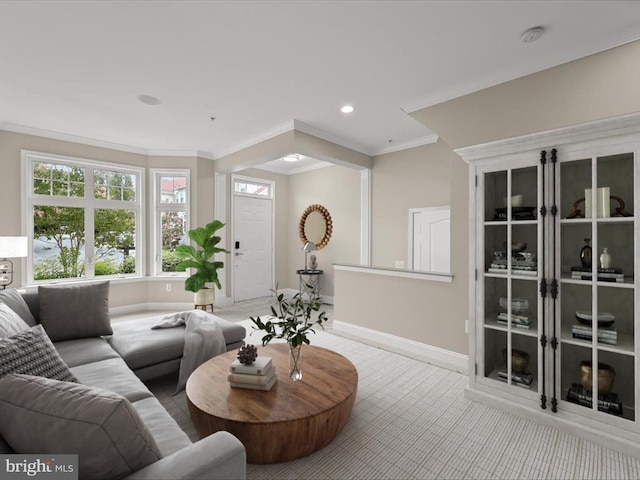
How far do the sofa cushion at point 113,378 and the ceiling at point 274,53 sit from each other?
2335mm

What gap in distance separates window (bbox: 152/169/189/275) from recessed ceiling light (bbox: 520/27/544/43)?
495 cm

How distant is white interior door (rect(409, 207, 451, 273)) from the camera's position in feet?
14.9

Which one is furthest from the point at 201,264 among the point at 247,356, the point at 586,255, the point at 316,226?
the point at 586,255

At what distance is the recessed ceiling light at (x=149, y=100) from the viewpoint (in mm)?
3297

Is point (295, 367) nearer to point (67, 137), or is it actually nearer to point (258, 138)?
point (258, 138)

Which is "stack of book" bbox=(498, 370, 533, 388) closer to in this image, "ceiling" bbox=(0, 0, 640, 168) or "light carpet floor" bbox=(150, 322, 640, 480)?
"light carpet floor" bbox=(150, 322, 640, 480)

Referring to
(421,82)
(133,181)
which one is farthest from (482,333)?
(133,181)

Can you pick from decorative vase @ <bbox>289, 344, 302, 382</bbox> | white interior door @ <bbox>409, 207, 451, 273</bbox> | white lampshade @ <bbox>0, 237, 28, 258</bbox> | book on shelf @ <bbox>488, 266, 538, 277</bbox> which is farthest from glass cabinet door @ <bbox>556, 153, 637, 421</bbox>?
white lampshade @ <bbox>0, 237, 28, 258</bbox>

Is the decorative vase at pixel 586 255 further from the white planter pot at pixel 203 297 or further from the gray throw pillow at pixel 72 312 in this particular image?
the white planter pot at pixel 203 297

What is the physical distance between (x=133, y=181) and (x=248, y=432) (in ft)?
16.4

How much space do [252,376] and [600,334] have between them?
2.29m

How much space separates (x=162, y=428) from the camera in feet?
4.77

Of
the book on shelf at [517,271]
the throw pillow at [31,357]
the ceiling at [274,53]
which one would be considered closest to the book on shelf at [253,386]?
the throw pillow at [31,357]

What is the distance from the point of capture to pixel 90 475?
936mm
